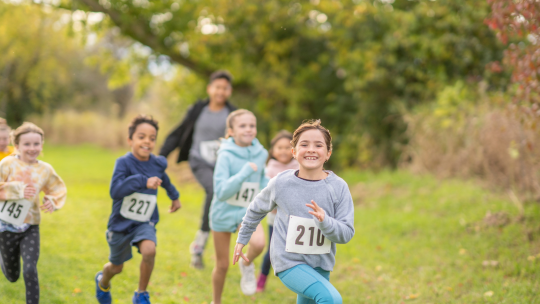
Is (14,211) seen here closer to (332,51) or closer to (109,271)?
(109,271)

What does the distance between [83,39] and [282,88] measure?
215 inches

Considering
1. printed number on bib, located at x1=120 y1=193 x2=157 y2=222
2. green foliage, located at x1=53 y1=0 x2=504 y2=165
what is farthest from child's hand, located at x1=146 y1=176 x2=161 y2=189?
green foliage, located at x1=53 y1=0 x2=504 y2=165

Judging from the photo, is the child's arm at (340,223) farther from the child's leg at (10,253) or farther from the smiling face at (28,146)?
the child's leg at (10,253)

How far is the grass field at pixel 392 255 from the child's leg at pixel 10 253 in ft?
1.30

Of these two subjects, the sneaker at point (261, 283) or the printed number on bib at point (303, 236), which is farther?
the sneaker at point (261, 283)

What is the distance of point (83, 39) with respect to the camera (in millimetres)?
12852

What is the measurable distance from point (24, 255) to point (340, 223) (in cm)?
253

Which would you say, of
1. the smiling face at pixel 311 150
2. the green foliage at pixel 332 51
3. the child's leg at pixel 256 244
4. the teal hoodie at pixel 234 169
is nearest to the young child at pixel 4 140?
the teal hoodie at pixel 234 169

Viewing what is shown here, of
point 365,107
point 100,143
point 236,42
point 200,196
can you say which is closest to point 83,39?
point 236,42

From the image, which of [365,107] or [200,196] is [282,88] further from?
[200,196]

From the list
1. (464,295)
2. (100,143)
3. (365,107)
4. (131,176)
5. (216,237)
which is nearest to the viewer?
(131,176)

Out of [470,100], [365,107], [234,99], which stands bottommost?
[470,100]

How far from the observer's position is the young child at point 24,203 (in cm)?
379

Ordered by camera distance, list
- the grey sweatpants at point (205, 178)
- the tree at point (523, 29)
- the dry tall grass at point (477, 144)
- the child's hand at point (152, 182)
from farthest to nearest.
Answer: the dry tall grass at point (477, 144) < the grey sweatpants at point (205, 178) < the tree at point (523, 29) < the child's hand at point (152, 182)
